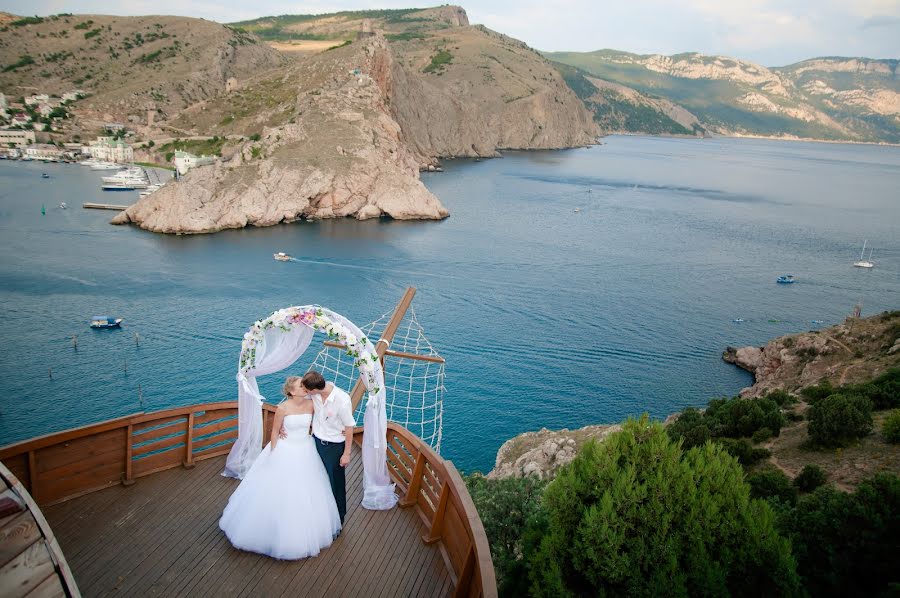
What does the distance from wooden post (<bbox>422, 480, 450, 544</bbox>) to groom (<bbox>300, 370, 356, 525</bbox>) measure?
1.17 meters

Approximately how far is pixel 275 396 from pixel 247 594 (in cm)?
2471

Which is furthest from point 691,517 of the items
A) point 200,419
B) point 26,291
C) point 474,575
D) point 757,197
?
point 757,197

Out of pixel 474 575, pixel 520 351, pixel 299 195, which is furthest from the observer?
pixel 299 195

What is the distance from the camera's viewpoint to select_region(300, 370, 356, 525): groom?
22.7ft

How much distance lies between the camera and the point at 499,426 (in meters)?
28.5

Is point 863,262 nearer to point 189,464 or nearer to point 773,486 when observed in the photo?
point 773,486

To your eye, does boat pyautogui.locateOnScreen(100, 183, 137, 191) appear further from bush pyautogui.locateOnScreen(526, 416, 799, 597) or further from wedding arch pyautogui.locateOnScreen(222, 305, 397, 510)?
bush pyautogui.locateOnScreen(526, 416, 799, 597)

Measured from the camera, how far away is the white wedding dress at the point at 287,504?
255 inches

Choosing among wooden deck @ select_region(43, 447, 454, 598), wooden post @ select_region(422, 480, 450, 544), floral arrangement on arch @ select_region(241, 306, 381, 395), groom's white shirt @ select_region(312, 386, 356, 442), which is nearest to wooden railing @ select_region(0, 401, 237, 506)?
wooden deck @ select_region(43, 447, 454, 598)

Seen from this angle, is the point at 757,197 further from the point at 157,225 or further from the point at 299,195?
the point at 157,225

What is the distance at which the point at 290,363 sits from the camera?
8.26m

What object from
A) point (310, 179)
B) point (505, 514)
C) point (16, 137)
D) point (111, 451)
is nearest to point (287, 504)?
point (111, 451)

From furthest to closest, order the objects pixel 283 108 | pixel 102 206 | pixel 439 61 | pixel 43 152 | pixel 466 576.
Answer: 1. pixel 439 61
2. pixel 43 152
3. pixel 283 108
4. pixel 102 206
5. pixel 466 576

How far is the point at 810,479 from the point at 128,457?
52.7 ft
